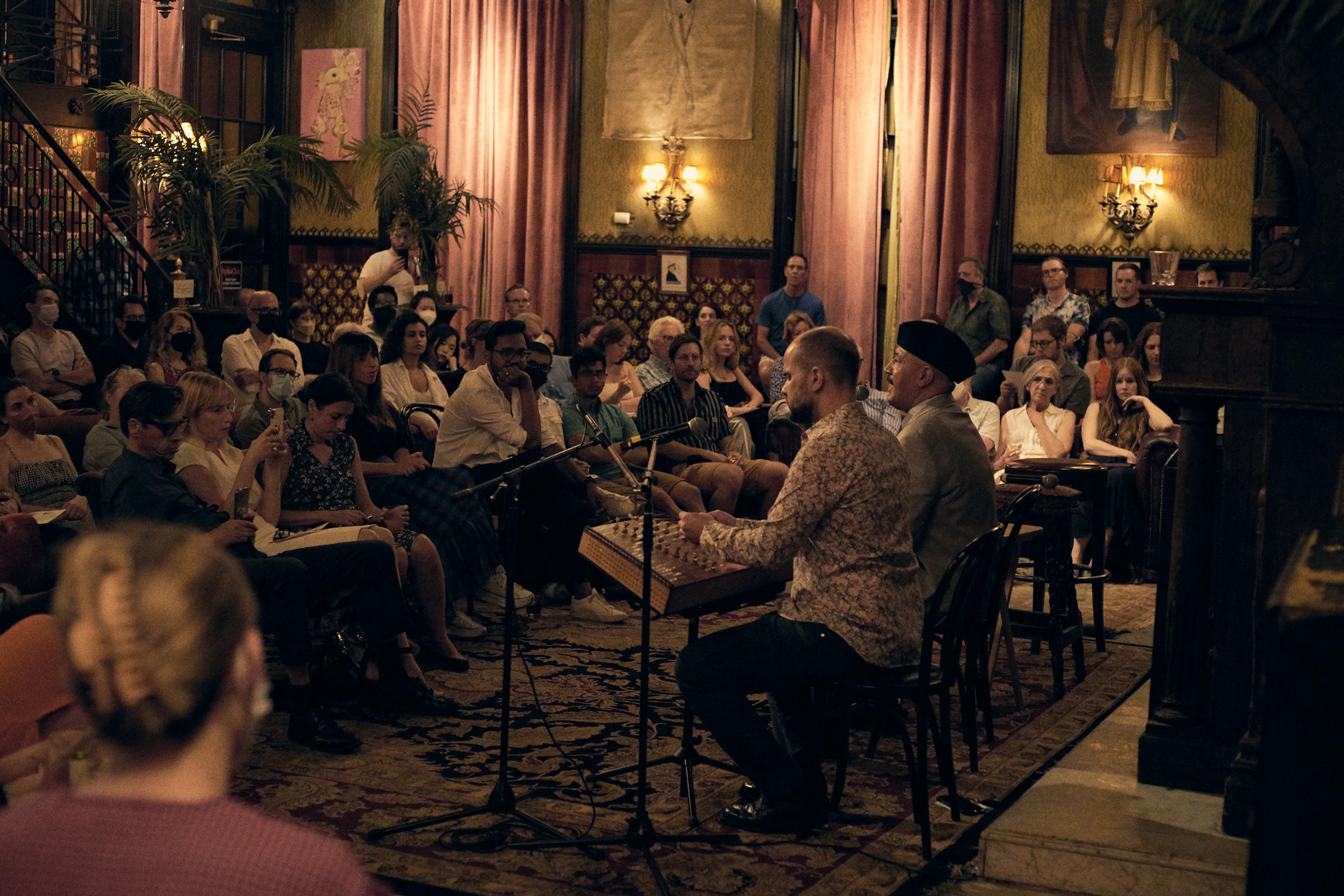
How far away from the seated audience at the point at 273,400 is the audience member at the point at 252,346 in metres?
0.72

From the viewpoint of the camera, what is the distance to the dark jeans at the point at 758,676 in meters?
3.53

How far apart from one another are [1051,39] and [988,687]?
688 cm

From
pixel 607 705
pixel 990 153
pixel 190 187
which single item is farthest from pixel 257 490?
pixel 990 153

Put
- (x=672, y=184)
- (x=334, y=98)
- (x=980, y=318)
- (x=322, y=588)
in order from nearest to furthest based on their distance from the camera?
(x=322, y=588) → (x=980, y=318) → (x=672, y=184) → (x=334, y=98)

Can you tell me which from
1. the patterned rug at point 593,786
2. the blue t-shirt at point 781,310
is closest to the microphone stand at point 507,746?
the patterned rug at point 593,786

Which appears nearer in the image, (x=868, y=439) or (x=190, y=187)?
(x=868, y=439)

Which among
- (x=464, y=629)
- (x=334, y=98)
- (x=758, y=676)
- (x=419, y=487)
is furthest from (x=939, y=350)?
(x=334, y=98)

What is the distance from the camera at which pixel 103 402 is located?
5.83 m

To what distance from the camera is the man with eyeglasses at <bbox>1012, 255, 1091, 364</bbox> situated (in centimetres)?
966

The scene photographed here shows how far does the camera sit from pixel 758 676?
11.6 ft

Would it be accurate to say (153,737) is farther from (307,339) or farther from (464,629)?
(307,339)

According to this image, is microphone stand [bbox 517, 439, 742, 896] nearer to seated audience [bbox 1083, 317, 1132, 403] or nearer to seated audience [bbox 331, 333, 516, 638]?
seated audience [bbox 331, 333, 516, 638]

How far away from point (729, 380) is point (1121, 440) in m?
2.48

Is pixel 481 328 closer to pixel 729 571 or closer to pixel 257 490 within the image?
pixel 257 490
